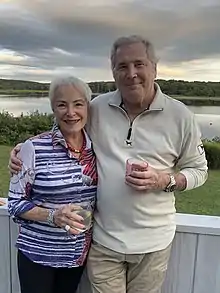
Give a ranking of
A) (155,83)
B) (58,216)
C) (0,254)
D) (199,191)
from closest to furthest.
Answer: (58,216) → (155,83) → (0,254) → (199,191)

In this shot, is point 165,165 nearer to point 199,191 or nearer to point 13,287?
point 199,191

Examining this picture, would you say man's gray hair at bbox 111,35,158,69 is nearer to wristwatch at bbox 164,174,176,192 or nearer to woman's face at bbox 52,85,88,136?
woman's face at bbox 52,85,88,136

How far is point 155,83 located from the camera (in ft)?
3.73

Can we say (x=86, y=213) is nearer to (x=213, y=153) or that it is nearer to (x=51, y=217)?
(x=51, y=217)

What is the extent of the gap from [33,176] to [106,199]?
24 centimetres

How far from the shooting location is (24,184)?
106 cm

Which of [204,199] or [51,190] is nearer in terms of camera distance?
[51,190]

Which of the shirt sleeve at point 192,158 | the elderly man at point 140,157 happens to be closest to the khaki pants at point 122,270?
the elderly man at point 140,157

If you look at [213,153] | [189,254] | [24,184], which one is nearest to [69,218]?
[24,184]

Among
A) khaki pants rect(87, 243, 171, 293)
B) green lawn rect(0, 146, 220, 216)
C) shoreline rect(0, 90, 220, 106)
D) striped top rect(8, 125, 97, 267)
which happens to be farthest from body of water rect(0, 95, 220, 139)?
khaki pants rect(87, 243, 171, 293)

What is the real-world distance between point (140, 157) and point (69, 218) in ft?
0.93

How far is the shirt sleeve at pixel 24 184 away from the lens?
3.45 feet

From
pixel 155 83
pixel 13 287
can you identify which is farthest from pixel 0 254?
pixel 155 83

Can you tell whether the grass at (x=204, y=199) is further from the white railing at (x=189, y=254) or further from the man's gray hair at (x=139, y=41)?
the man's gray hair at (x=139, y=41)
